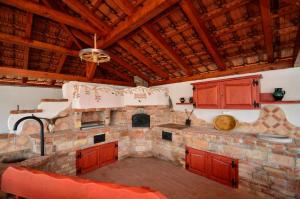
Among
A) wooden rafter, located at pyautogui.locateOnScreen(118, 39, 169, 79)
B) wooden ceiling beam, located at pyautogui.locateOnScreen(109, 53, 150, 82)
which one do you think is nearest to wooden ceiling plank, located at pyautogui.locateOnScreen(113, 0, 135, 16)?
wooden rafter, located at pyautogui.locateOnScreen(118, 39, 169, 79)

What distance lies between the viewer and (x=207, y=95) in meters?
4.22

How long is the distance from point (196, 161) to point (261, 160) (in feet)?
4.78

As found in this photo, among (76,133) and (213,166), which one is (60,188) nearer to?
(76,133)

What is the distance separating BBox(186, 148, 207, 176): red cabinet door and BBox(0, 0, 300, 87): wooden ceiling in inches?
88.7

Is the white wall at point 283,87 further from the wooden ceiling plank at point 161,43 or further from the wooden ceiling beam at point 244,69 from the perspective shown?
the wooden ceiling plank at point 161,43

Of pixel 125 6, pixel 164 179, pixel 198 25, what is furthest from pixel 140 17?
pixel 164 179

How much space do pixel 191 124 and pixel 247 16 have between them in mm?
3237

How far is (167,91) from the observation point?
5.43 m

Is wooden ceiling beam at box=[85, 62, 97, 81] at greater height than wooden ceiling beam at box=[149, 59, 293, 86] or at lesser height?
greater

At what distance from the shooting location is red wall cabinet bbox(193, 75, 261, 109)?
136 inches

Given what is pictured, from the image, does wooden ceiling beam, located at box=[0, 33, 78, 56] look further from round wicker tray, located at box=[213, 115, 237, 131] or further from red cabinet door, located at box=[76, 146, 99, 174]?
round wicker tray, located at box=[213, 115, 237, 131]

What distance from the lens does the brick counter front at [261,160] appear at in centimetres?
262

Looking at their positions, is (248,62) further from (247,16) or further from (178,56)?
(178,56)

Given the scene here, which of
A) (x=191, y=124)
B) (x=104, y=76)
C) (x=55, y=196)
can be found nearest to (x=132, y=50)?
(x=104, y=76)
